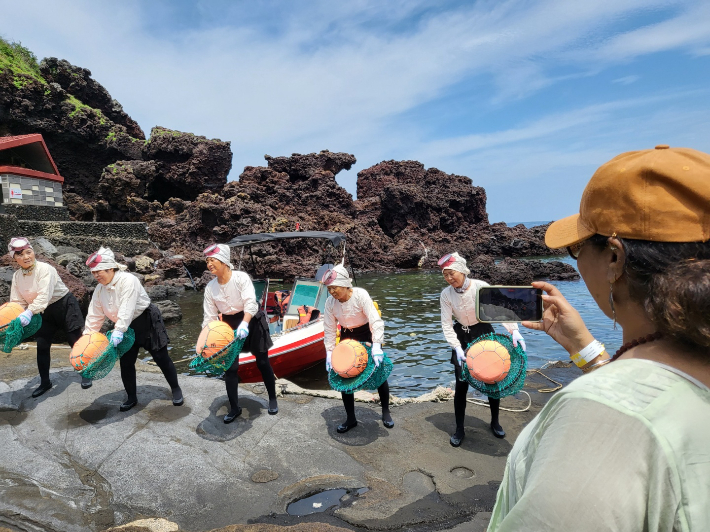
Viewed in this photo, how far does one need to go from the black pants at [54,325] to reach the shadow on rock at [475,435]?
17.2 feet

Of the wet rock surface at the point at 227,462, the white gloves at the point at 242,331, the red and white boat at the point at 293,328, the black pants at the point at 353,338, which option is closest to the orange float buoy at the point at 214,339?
the white gloves at the point at 242,331

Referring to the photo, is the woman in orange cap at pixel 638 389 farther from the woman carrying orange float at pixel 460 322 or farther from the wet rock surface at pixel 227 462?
the woman carrying orange float at pixel 460 322

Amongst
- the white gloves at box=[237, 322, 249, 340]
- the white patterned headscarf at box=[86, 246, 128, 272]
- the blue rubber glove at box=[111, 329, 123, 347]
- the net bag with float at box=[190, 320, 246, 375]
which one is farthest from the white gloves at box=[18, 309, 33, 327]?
the white gloves at box=[237, 322, 249, 340]

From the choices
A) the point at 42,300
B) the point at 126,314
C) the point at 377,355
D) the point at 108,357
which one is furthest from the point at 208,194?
the point at 377,355

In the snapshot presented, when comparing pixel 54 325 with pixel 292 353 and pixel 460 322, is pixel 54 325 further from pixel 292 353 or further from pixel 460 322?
pixel 460 322

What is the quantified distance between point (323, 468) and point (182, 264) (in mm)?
23685

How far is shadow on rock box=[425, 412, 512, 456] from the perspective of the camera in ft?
17.6

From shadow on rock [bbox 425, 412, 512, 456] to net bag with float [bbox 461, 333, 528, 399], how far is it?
752 mm

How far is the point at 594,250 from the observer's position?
114cm

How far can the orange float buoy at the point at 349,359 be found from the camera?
16.6 feet

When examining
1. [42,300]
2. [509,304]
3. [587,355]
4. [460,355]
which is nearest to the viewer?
[587,355]

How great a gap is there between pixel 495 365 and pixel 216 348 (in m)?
3.19

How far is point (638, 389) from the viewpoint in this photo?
81cm

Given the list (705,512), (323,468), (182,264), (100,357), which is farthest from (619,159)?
(182,264)
